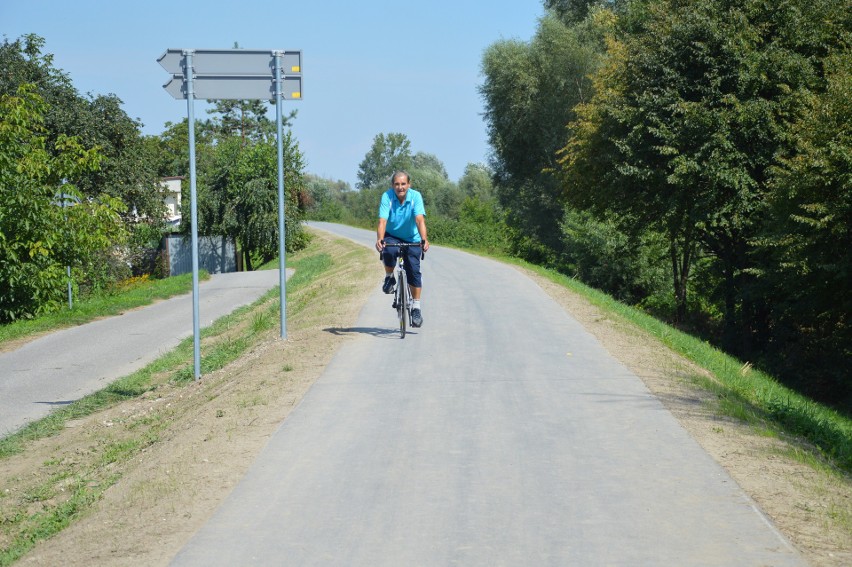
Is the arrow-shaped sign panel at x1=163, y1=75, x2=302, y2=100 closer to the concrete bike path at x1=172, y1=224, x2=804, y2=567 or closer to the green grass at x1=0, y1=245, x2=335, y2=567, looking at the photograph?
the concrete bike path at x1=172, y1=224, x2=804, y2=567

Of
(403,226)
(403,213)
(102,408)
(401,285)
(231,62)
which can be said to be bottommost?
(102,408)

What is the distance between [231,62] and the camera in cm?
1121

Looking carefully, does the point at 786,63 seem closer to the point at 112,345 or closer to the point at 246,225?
the point at 112,345

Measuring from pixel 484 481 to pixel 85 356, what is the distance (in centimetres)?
1192

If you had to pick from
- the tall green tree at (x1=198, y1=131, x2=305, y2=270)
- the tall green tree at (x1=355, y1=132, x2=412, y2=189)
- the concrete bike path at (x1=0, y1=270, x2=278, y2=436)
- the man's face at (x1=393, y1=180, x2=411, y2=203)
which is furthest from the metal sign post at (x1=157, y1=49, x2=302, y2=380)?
the tall green tree at (x1=355, y1=132, x2=412, y2=189)

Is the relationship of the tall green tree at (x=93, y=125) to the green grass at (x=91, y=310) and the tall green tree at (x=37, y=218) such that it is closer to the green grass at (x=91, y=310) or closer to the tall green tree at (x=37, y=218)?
the green grass at (x=91, y=310)

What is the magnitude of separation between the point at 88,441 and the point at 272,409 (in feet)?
9.55

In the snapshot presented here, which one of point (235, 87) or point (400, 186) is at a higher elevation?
point (235, 87)

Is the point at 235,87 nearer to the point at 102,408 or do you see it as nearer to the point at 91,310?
the point at 102,408

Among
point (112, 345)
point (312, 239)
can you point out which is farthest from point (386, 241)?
point (312, 239)

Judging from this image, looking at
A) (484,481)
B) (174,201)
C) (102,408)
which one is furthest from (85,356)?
(174,201)

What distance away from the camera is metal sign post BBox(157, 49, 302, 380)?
35.6ft

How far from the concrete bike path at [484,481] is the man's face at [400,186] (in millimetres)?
2358

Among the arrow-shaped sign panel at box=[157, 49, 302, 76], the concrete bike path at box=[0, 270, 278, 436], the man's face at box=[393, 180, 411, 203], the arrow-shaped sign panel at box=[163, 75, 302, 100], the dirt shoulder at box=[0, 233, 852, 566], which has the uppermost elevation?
the arrow-shaped sign panel at box=[157, 49, 302, 76]
